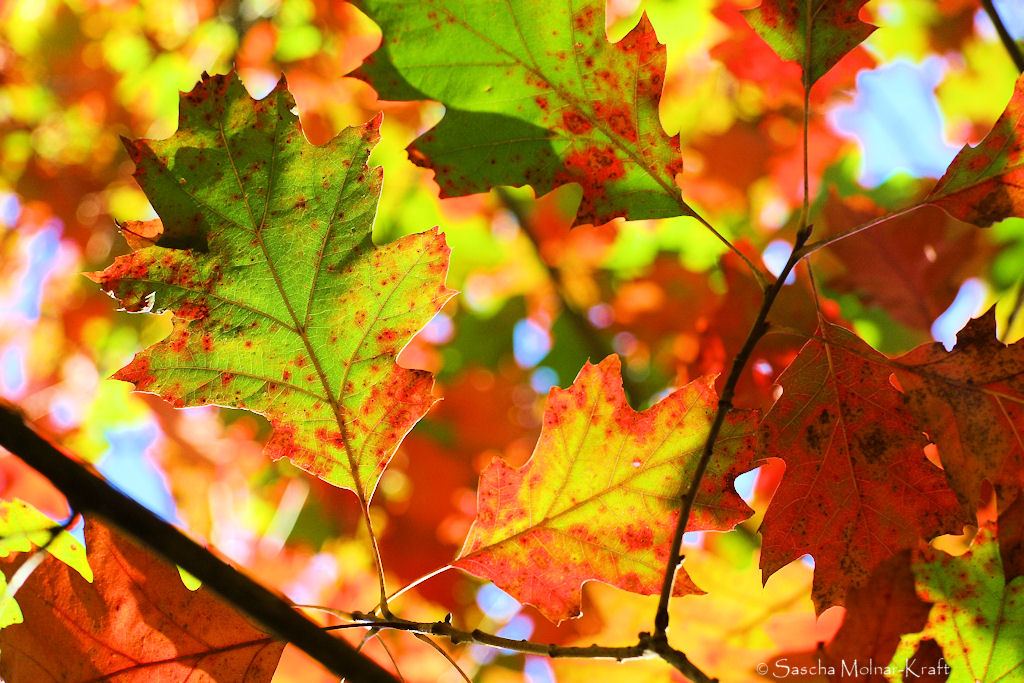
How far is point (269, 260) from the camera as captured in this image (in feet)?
3.09

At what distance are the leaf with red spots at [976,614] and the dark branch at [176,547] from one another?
0.78m

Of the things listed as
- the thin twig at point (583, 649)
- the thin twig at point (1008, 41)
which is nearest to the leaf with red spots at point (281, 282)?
the thin twig at point (583, 649)

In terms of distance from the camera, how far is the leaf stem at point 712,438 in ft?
2.76

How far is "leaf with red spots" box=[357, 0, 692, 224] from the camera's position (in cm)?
93

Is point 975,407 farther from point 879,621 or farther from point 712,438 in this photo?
point 712,438

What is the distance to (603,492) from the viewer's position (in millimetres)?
1026

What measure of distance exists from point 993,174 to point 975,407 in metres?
0.35

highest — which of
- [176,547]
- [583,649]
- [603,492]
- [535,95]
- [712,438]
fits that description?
[535,95]

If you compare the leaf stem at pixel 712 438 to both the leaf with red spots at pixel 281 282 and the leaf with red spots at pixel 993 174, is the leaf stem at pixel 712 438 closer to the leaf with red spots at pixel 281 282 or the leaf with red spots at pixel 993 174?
the leaf with red spots at pixel 993 174

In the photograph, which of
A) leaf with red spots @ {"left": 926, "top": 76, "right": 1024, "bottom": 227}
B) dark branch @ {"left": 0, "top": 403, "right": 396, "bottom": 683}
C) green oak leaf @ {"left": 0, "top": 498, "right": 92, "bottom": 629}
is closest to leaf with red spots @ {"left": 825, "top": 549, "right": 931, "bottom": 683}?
leaf with red spots @ {"left": 926, "top": 76, "right": 1024, "bottom": 227}

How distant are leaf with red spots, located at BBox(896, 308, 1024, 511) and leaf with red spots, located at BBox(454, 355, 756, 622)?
34 centimetres

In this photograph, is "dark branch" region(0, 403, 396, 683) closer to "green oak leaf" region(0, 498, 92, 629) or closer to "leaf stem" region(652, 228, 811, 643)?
"green oak leaf" region(0, 498, 92, 629)

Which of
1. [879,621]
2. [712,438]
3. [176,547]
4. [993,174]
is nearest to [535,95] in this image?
[712,438]

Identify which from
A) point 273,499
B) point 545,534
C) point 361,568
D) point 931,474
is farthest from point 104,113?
point 931,474
